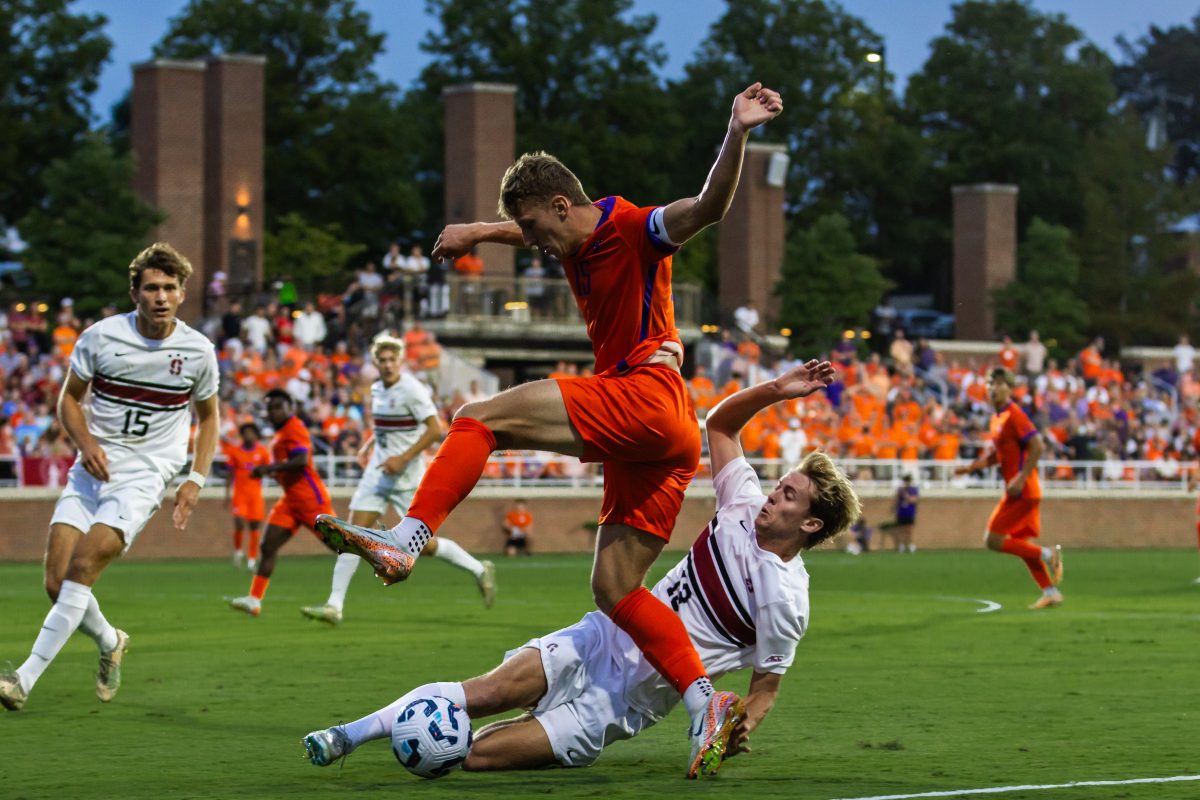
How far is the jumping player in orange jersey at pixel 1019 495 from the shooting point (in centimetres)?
1897

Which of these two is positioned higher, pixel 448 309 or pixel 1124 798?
pixel 448 309

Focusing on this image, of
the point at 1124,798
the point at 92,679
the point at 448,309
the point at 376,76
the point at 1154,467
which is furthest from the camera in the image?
the point at 376,76

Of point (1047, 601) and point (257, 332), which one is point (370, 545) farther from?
point (257, 332)

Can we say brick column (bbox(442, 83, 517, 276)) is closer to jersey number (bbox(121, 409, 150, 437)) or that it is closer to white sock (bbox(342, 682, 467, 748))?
jersey number (bbox(121, 409, 150, 437))

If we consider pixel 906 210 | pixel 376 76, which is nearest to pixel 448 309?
pixel 376 76

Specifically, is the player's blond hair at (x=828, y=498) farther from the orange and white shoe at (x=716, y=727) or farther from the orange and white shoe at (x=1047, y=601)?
the orange and white shoe at (x=1047, y=601)

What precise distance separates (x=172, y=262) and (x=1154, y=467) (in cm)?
2988

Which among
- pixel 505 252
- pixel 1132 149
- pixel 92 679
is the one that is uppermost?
pixel 1132 149

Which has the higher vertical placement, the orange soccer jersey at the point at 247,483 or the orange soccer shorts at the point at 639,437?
the orange soccer shorts at the point at 639,437

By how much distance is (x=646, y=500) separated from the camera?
830 centimetres

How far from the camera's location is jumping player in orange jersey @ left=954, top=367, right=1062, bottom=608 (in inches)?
747

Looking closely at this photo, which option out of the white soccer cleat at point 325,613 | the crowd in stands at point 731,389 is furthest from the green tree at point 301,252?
the white soccer cleat at point 325,613

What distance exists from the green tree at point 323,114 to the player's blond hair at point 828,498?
55.5 meters

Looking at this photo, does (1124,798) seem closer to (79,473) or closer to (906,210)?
(79,473)
